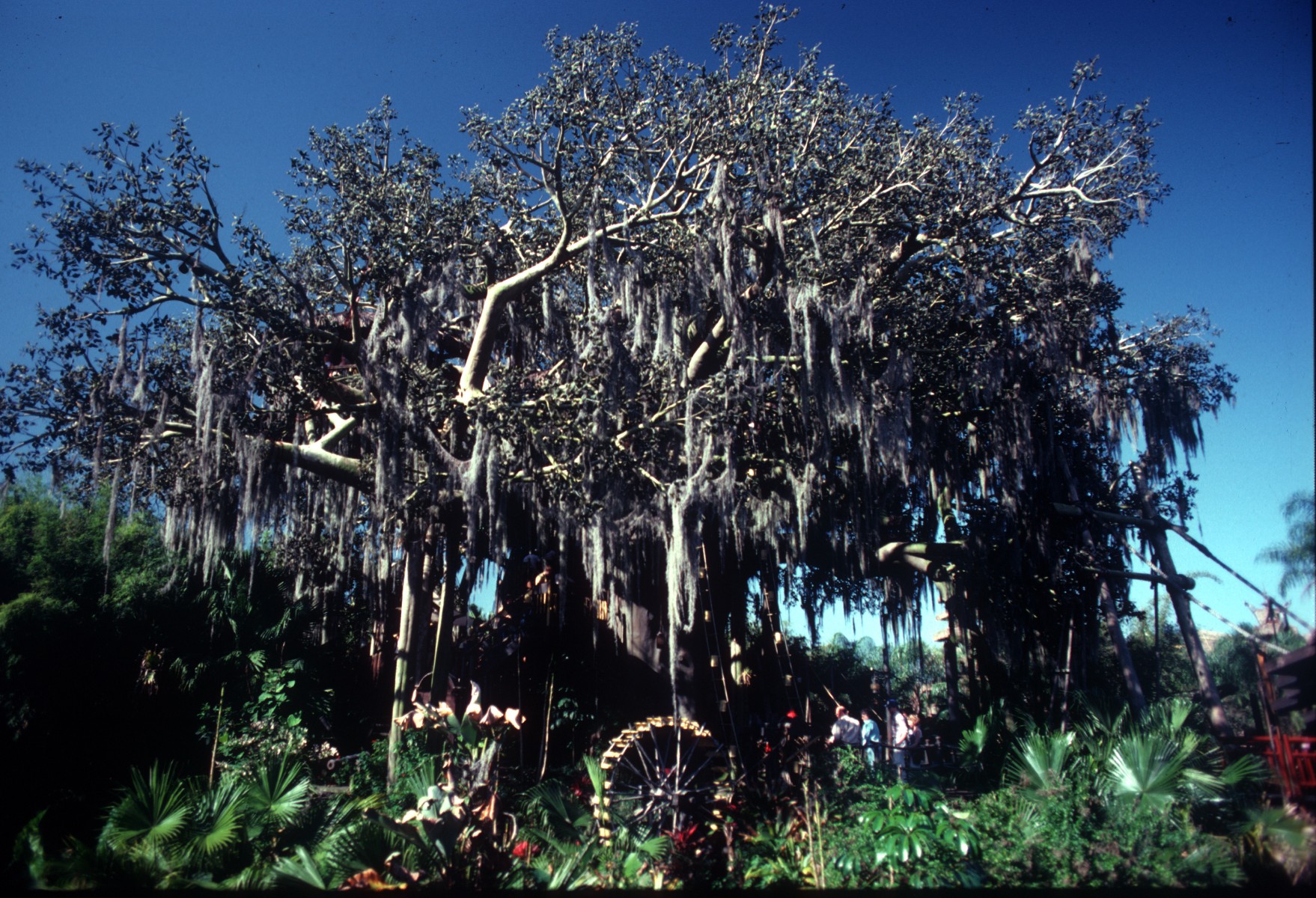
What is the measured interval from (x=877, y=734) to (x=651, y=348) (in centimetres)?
659

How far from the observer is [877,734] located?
1093cm

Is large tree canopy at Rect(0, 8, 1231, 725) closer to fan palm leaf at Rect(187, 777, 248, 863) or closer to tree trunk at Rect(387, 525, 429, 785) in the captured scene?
tree trunk at Rect(387, 525, 429, 785)

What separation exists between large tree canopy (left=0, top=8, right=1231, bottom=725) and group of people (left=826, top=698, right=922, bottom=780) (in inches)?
85.0

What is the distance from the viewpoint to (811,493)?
9.91m

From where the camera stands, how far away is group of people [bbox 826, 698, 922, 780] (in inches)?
408

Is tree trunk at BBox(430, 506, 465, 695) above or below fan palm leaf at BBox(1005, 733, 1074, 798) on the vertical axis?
above

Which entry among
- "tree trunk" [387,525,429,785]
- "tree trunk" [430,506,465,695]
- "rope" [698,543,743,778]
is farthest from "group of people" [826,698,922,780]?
"tree trunk" [387,525,429,785]

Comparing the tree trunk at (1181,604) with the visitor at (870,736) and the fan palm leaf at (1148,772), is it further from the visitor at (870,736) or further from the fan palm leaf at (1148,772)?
the visitor at (870,736)

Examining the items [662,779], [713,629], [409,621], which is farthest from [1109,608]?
[409,621]

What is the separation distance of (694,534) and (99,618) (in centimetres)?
913

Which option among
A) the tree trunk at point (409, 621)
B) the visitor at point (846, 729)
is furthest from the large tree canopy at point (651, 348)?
the visitor at point (846, 729)

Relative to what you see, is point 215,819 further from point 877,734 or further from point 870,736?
point 877,734

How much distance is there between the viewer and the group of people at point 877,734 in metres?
10.4

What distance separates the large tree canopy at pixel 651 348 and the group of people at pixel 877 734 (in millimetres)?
2158
